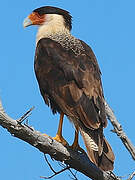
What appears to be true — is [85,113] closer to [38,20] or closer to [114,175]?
[114,175]

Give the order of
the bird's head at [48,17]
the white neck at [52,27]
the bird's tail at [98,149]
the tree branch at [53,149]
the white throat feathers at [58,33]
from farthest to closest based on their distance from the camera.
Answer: the bird's head at [48,17]
the white neck at [52,27]
the white throat feathers at [58,33]
the bird's tail at [98,149]
the tree branch at [53,149]

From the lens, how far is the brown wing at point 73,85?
480 centimetres

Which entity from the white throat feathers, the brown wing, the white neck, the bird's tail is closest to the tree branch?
the bird's tail

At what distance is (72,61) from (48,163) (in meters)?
1.33

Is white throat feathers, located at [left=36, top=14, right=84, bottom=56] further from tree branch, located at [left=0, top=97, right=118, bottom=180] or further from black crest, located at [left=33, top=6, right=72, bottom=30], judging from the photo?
tree branch, located at [left=0, top=97, right=118, bottom=180]

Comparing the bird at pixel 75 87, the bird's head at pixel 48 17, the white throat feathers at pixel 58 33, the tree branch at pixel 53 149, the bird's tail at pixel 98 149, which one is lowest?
the tree branch at pixel 53 149

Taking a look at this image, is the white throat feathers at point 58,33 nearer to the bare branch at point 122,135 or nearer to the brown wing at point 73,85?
the brown wing at point 73,85

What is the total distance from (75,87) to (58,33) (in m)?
1.31

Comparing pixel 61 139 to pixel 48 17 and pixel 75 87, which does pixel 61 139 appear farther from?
pixel 48 17

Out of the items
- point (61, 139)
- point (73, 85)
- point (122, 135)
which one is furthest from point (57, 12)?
point (122, 135)

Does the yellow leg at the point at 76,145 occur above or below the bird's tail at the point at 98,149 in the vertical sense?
above

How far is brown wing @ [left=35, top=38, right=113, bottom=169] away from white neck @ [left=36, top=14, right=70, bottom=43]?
1.40 ft

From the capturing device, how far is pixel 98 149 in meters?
4.57

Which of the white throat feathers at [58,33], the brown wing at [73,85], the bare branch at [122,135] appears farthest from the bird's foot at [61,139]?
the bare branch at [122,135]
